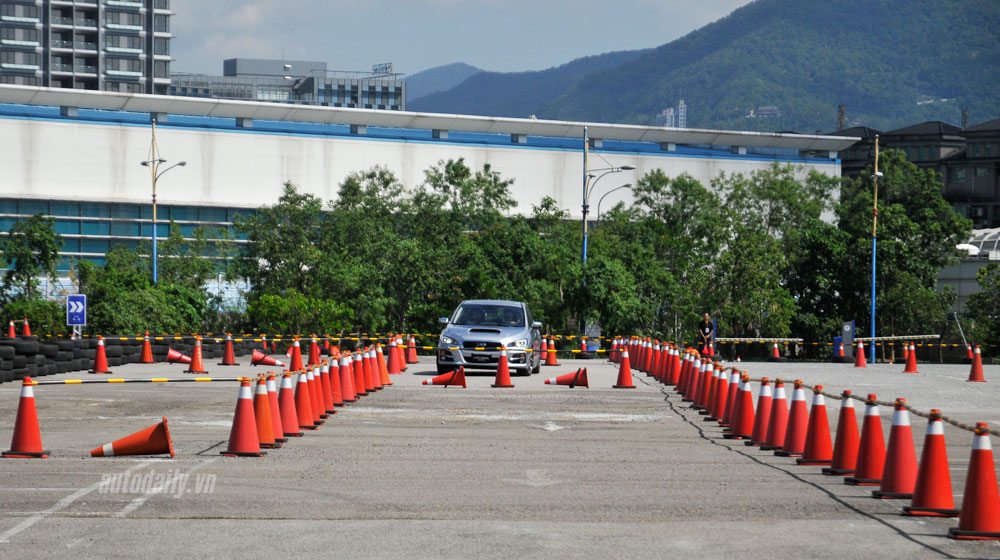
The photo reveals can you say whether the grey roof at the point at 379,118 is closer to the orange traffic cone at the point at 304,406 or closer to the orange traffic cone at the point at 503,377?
the orange traffic cone at the point at 503,377

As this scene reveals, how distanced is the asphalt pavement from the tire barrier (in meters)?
0.19

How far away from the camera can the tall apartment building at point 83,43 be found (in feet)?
449

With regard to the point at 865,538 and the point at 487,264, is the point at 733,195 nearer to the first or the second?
the point at 487,264

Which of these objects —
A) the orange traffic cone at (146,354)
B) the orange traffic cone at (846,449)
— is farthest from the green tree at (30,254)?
the orange traffic cone at (846,449)

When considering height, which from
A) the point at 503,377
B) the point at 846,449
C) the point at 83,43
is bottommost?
the point at 503,377

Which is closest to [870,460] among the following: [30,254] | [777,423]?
[777,423]

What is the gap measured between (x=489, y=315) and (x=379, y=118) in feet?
238

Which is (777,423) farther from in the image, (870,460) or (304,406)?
(304,406)

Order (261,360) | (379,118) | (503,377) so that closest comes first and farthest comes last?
1. (503,377)
2. (261,360)
3. (379,118)

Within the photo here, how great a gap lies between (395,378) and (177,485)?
1805cm

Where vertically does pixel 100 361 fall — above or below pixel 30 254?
below

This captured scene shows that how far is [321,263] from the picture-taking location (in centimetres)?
6106

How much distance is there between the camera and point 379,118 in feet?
335

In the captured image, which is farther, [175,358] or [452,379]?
[175,358]
